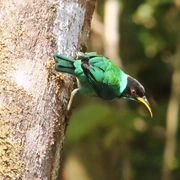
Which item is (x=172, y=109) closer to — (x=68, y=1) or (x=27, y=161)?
(x=68, y=1)

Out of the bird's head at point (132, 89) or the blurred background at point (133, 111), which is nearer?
the bird's head at point (132, 89)

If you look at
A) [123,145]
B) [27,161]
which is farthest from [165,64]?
[27,161]

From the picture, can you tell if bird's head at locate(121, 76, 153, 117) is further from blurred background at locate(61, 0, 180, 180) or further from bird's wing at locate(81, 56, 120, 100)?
blurred background at locate(61, 0, 180, 180)

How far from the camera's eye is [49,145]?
106 inches

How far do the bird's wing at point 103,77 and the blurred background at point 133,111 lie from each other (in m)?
2.64

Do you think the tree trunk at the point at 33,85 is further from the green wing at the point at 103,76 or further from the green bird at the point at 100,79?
the green wing at the point at 103,76

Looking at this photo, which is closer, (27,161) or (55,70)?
Result: (27,161)

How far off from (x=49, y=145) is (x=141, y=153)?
4884 millimetres

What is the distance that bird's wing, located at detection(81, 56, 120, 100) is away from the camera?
327 cm

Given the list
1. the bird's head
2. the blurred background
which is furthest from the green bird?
the blurred background

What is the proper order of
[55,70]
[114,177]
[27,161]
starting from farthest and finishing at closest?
[114,177] < [55,70] < [27,161]

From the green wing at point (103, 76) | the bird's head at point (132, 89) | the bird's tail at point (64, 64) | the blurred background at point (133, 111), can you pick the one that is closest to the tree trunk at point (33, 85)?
the bird's tail at point (64, 64)

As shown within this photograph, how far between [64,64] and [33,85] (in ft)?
0.71

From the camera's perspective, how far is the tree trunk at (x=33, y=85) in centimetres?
256
